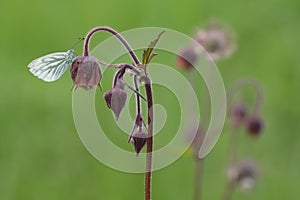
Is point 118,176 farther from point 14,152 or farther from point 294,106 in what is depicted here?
point 294,106

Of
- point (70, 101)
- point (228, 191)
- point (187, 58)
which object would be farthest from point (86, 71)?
point (70, 101)

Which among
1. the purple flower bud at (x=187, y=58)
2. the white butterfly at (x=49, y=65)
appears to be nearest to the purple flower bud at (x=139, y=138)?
the white butterfly at (x=49, y=65)

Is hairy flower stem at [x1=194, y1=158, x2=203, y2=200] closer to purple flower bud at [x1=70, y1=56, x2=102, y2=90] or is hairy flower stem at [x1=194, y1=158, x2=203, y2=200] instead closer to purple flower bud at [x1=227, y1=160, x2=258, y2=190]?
purple flower bud at [x1=227, y1=160, x2=258, y2=190]

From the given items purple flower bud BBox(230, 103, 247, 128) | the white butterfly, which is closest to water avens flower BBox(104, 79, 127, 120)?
the white butterfly

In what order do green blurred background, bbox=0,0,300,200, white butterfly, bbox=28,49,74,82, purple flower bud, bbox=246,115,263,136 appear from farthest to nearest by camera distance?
1. green blurred background, bbox=0,0,300,200
2. purple flower bud, bbox=246,115,263,136
3. white butterfly, bbox=28,49,74,82

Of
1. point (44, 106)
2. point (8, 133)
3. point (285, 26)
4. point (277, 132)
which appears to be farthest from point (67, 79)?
point (285, 26)

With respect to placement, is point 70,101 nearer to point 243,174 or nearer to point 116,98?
point 243,174
